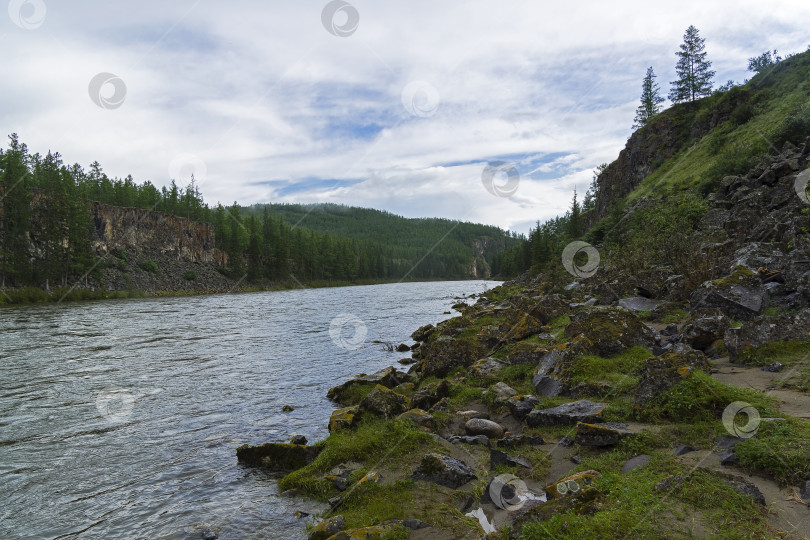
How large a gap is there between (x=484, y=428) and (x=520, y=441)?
3.60ft

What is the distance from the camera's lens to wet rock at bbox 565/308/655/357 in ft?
36.6

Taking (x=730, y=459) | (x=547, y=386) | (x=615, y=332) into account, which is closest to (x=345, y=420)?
(x=547, y=386)

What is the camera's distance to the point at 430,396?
11.7 metres

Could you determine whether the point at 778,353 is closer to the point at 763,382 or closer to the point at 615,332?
the point at 763,382

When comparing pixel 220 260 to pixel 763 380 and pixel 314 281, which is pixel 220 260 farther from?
pixel 763 380

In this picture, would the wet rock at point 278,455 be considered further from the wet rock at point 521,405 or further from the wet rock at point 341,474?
the wet rock at point 521,405

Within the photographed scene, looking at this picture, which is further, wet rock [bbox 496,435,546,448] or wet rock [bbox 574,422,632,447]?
wet rock [bbox 496,435,546,448]

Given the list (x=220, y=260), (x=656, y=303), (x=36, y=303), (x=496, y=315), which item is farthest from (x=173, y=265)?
(x=656, y=303)

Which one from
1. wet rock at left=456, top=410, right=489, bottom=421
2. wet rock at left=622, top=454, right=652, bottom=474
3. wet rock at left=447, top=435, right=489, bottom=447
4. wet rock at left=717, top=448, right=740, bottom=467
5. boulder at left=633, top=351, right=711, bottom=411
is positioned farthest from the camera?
wet rock at left=456, top=410, right=489, bottom=421

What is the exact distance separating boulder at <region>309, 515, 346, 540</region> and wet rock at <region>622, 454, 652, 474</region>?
429 centimetres

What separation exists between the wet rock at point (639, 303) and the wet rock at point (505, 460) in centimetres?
1097

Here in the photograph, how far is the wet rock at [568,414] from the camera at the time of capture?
26.4 ft

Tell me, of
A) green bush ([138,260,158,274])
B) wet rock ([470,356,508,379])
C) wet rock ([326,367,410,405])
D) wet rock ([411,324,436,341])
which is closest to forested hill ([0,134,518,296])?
green bush ([138,260,158,274])

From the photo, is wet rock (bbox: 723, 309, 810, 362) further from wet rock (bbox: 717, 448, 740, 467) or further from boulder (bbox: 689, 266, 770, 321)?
wet rock (bbox: 717, 448, 740, 467)
